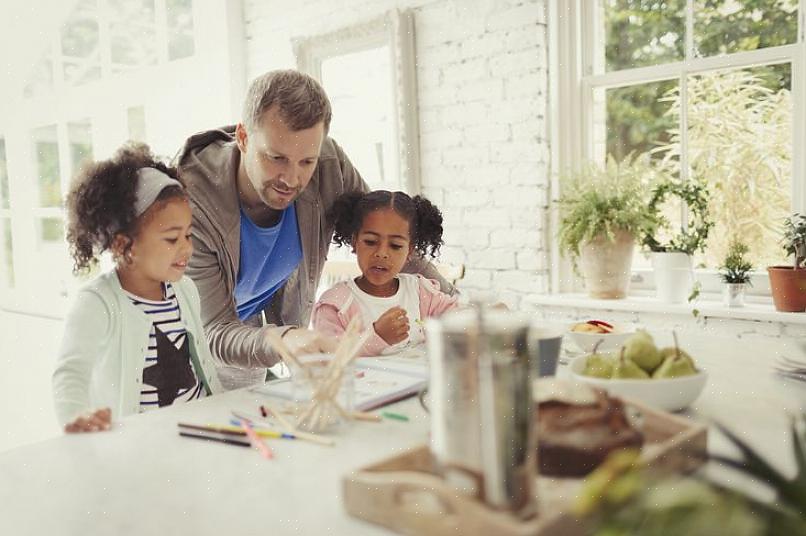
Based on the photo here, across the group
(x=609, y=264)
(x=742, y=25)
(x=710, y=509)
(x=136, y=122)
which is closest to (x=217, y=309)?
(x=710, y=509)

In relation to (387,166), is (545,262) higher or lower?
lower

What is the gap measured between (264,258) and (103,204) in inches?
20.5

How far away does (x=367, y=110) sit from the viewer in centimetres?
384

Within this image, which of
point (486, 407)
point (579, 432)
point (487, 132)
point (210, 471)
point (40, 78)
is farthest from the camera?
point (40, 78)

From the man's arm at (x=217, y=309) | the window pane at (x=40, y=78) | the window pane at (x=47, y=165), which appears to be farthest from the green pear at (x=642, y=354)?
the window pane at (x=40, y=78)

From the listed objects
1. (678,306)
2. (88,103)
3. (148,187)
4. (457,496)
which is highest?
(88,103)

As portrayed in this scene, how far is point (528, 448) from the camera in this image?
0.61 metres

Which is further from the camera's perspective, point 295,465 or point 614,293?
point 614,293

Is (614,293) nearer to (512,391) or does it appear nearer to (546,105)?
(546,105)

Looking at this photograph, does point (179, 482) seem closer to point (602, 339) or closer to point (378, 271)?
point (602, 339)

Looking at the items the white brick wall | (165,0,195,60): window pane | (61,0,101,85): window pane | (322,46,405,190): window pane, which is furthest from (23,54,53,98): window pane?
the white brick wall

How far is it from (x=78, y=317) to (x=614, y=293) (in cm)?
208

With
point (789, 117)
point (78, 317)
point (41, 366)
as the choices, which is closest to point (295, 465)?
point (78, 317)

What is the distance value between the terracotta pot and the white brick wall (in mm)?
902
